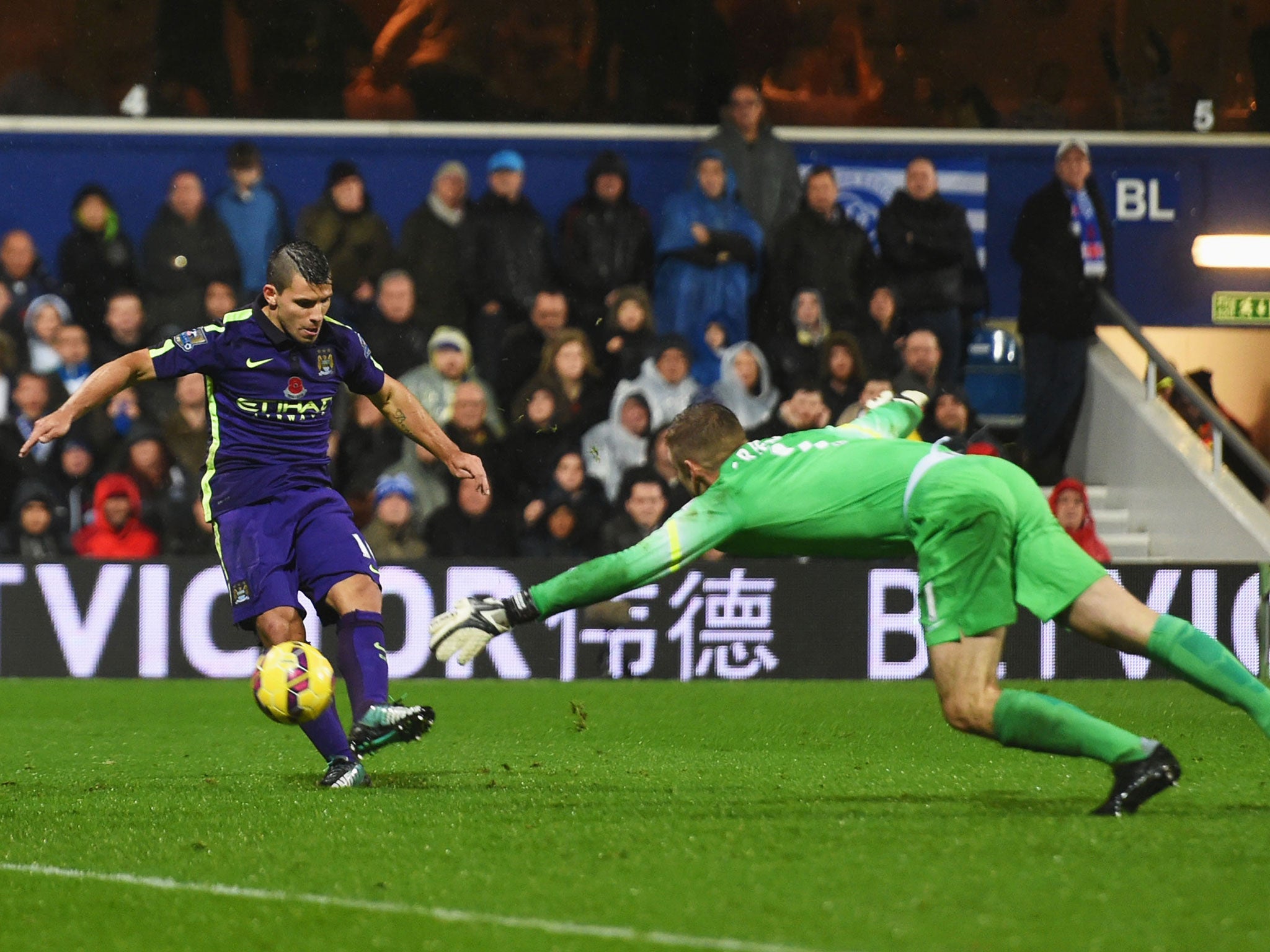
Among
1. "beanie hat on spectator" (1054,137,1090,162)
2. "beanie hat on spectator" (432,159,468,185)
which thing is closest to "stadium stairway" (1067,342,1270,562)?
"beanie hat on spectator" (1054,137,1090,162)

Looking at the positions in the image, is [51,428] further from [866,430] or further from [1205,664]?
[1205,664]

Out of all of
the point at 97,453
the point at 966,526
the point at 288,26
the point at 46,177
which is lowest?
the point at 97,453

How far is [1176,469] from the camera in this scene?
14.3 meters

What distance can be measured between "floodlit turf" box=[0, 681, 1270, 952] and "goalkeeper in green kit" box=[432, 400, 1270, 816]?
33 centimetres

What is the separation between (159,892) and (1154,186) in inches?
505

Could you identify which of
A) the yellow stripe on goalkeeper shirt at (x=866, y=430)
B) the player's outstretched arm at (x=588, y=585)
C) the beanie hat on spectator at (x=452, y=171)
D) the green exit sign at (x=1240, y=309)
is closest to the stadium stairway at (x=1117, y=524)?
the green exit sign at (x=1240, y=309)

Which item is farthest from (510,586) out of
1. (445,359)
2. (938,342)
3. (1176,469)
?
(1176,469)

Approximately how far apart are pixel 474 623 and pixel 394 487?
24.4 feet

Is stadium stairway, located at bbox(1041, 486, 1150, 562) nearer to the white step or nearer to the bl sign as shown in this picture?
the white step

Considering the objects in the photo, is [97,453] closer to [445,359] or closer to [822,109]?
[445,359]

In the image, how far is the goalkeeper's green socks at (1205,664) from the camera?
578 centimetres

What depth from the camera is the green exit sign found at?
16.0 metres

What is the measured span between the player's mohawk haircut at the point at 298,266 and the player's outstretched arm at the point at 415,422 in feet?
1.70

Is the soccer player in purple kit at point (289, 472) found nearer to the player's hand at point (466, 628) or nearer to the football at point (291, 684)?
the football at point (291, 684)
